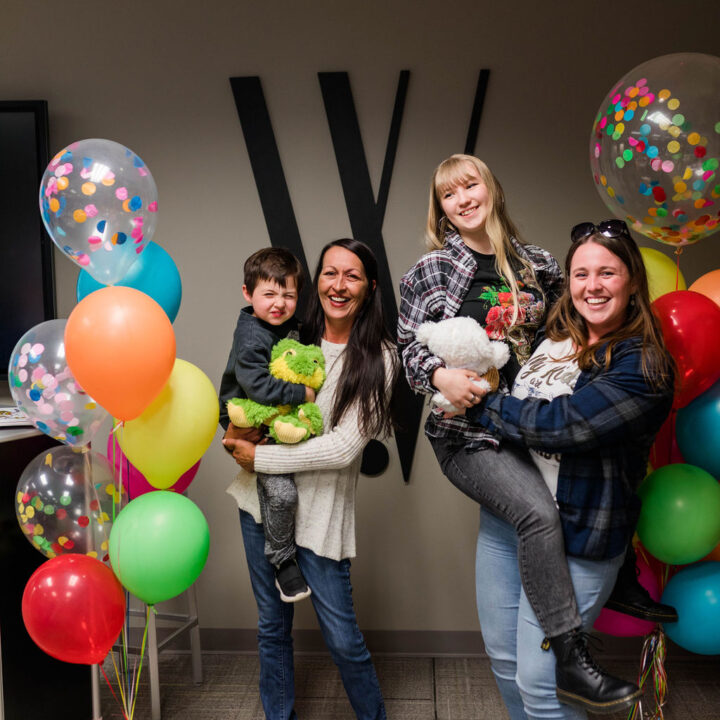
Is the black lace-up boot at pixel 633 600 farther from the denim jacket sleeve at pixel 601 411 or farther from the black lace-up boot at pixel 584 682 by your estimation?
the denim jacket sleeve at pixel 601 411

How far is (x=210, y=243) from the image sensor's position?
280 cm

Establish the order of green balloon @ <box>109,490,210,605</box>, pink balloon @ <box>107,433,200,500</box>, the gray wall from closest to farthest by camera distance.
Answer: green balloon @ <box>109,490,210,605</box> → pink balloon @ <box>107,433,200,500</box> → the gray wall

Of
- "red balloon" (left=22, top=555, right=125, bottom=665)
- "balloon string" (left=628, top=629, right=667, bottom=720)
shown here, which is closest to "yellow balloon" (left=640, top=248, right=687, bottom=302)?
"balloon string" (left=628, top=629, right=667, bottom=720)

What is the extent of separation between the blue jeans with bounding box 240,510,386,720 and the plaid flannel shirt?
1.84ft

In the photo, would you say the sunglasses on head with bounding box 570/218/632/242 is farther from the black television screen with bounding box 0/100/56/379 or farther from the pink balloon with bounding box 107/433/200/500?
the black television screen with bounding box 0/100/56/379

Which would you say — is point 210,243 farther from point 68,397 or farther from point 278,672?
point 278,672

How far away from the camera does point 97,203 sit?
1.79 meters

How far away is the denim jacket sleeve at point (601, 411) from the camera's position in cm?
147

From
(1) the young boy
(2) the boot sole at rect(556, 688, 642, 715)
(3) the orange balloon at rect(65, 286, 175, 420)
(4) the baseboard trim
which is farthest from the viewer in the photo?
(4) the baseboard trim

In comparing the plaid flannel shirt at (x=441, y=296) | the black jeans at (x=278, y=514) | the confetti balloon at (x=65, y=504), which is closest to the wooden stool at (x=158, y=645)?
the confetti balloon at (x=65, y=504)

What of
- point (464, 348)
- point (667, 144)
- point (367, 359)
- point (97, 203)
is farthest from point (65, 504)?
point (667, 144)

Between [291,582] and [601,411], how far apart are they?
1.03 metres

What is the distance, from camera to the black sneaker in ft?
6.56

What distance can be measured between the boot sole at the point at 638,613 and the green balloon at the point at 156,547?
3.51 feet
